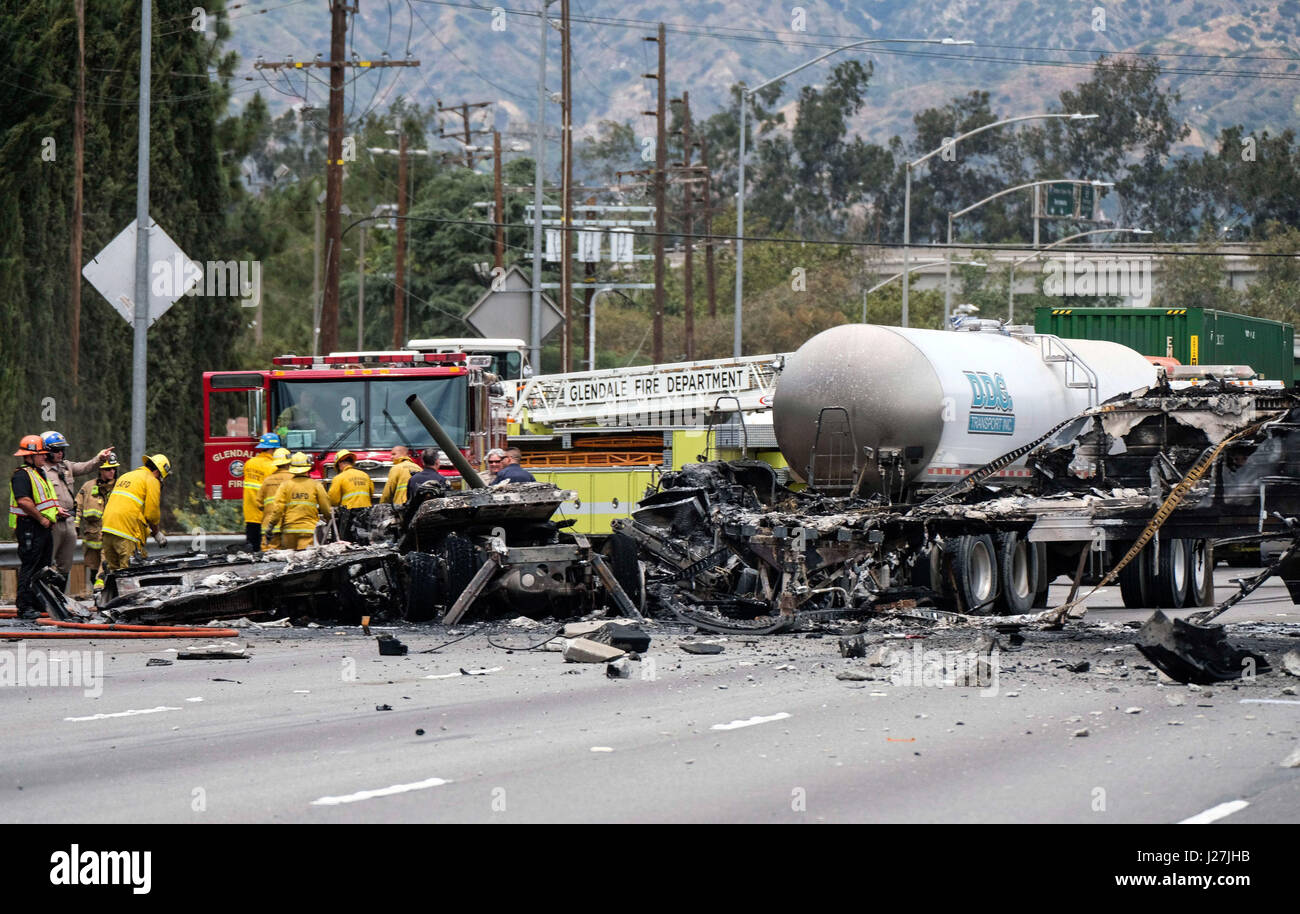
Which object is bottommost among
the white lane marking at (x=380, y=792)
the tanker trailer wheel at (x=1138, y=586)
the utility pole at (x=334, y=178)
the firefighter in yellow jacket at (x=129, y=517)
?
the tanker trailer wheel at (x=1138, y=586)

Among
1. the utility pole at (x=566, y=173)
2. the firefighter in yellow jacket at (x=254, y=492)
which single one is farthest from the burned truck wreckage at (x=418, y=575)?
the utility pole at (x=566, y=173)

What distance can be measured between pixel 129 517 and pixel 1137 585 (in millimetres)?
10685

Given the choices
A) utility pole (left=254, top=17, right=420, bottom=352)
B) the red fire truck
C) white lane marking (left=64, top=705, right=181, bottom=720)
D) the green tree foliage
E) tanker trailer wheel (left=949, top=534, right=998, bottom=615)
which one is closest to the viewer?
white lane marking (left=64, top=705, right=181, bottom=720)

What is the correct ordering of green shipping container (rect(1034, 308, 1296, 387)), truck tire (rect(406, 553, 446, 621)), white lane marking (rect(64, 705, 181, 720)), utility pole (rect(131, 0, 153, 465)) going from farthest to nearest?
green shipping container (rect(1034, 308, 1296, 387))
utility pole (rect(131, 0, 153, 465))
truck tire (rect(406, 553, 446, 621))
white lane marking (rect(64, 705, 181, 720))

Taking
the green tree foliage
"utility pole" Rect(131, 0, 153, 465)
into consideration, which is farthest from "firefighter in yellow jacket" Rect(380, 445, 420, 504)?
the green tree foliage

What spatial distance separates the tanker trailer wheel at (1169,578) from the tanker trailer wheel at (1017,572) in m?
1.46

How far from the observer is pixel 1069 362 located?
22.5 m

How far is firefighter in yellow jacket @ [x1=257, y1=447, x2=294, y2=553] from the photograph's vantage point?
1877 centimetres

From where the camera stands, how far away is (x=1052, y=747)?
9398 millimetres

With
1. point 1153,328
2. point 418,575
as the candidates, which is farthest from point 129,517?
point 1153,328

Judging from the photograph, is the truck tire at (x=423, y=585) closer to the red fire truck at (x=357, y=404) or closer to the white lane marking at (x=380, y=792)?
the red fire truck at (x=357, y=404)

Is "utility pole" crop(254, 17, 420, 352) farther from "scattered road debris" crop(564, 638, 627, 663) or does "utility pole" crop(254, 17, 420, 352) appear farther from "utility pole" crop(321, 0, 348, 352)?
"scattered road debris" crop(564, 638, 627, 663)

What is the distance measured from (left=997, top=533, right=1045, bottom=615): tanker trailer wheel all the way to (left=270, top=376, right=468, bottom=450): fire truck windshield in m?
7.04

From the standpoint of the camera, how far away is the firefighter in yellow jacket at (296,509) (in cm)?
1847
